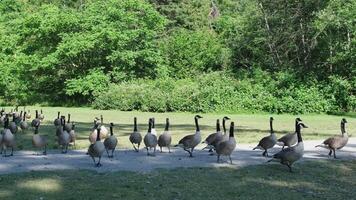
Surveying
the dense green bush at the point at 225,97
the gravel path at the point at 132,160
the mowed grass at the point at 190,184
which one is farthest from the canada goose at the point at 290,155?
the dense green bush at the point at 225,97

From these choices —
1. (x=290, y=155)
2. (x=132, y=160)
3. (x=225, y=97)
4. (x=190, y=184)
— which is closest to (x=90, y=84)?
(x=225, y=97)

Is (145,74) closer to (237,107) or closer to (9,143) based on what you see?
(237,107)

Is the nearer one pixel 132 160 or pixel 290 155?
pixel 290 155

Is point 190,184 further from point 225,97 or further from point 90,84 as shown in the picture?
point 90,84

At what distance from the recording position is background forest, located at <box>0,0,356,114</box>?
44188mm

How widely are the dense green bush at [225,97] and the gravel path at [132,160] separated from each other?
2552 cm

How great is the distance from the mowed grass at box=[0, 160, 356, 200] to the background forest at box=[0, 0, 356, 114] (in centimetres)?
3010

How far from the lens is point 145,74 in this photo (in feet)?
185

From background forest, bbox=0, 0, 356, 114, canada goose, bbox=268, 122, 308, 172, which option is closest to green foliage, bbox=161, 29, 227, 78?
background forest, bbox=0, 0, 356, 114

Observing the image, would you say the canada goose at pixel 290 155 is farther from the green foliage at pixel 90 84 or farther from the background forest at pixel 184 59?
the green foliage at pixel 90 84

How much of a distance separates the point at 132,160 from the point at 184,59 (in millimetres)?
46688

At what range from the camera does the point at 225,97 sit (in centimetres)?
4416

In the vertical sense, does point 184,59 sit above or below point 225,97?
above

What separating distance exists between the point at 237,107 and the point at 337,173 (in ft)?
98.7
